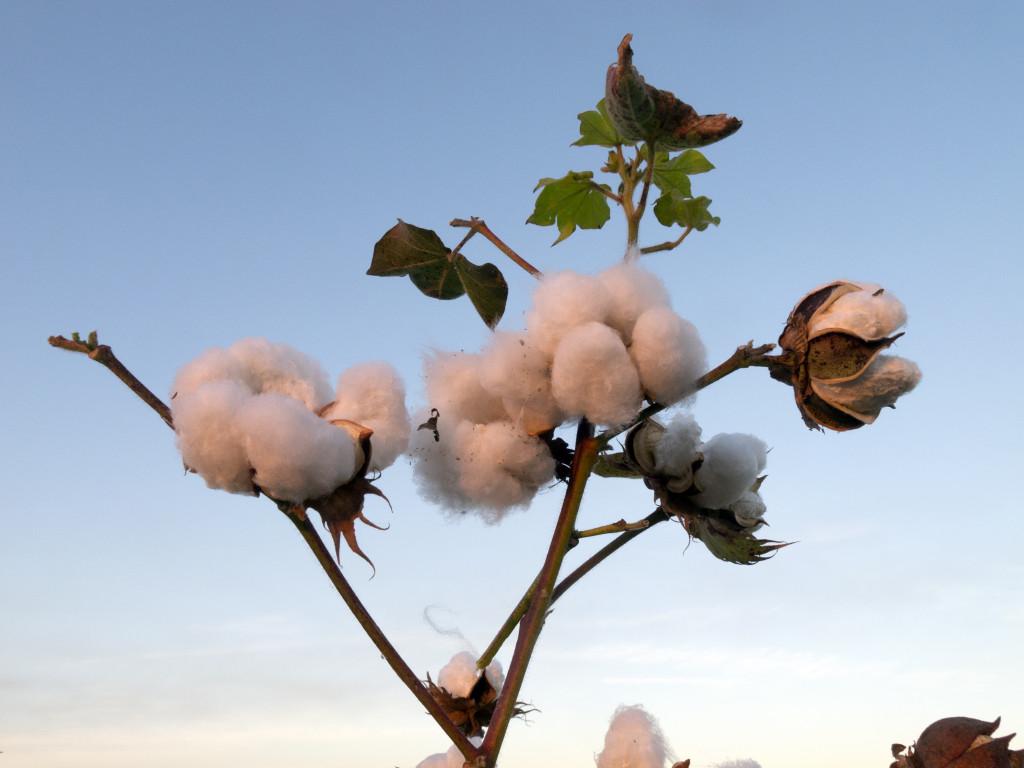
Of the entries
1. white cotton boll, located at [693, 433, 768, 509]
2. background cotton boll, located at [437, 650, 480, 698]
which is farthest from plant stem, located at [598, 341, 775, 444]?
background cotton boll, located at [437, 650, 480, 698]

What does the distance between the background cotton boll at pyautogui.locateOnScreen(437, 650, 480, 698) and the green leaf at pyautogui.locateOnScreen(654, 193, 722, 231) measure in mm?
1032

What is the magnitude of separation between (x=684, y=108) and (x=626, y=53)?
15 cm

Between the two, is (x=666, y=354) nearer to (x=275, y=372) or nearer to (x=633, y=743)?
(x=275, y=372)

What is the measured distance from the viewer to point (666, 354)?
5.40 ft

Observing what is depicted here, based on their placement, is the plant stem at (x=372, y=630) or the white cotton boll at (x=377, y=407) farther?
the white cotton boll at (x=377, y=407)

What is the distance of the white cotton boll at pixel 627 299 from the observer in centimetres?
173

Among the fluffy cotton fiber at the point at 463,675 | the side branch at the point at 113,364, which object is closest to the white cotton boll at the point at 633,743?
the fluffy cotton fiber at the point at 463,675

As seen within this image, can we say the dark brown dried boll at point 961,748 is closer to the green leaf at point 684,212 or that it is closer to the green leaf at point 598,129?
the green leaf at point 684,212

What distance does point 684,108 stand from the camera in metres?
1.78

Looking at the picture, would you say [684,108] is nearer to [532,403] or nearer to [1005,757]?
[532,403]

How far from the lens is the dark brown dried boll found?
1855mm

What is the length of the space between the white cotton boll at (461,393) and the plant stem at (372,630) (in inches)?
15.6

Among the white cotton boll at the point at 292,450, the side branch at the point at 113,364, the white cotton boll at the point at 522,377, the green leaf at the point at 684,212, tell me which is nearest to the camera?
the white cotton boll at the point at 292,450

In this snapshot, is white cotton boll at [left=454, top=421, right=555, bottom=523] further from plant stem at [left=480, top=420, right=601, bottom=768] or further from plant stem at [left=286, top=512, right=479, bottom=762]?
plant stem at [left=286, top=512, right=479, bottom=762]
